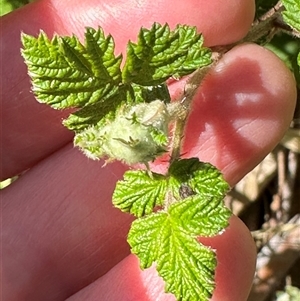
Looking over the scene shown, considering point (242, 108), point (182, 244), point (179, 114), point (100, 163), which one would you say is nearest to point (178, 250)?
point (182, 244)

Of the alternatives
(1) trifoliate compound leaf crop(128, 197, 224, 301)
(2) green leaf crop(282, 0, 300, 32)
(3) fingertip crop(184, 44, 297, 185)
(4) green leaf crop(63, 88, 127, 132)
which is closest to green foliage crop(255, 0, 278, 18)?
(3) fingertip crop(184, 44, 297, 185)

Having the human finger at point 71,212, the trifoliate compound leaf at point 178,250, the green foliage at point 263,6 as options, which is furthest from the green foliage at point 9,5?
the trifoliate compound leaf at point 178,250

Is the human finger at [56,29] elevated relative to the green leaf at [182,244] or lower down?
elevated

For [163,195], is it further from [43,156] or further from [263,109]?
[43,156]

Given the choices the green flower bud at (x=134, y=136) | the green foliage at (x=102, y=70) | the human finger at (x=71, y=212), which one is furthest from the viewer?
the human finger at (x=71, y=212)

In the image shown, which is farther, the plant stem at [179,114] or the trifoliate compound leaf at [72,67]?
the plant stem at [179,114]

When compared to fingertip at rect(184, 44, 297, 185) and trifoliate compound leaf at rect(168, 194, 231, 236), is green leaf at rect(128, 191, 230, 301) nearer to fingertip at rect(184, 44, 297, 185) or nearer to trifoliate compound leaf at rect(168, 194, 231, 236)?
trifoliate compound leaf at rect(168, 194, 231, 236)

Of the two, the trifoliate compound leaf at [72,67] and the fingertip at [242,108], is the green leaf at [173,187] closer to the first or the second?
the trifoliate compound leaf at [72,67]

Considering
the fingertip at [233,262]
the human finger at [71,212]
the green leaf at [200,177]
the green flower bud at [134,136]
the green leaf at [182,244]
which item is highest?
the green flower bud at [134,136]
